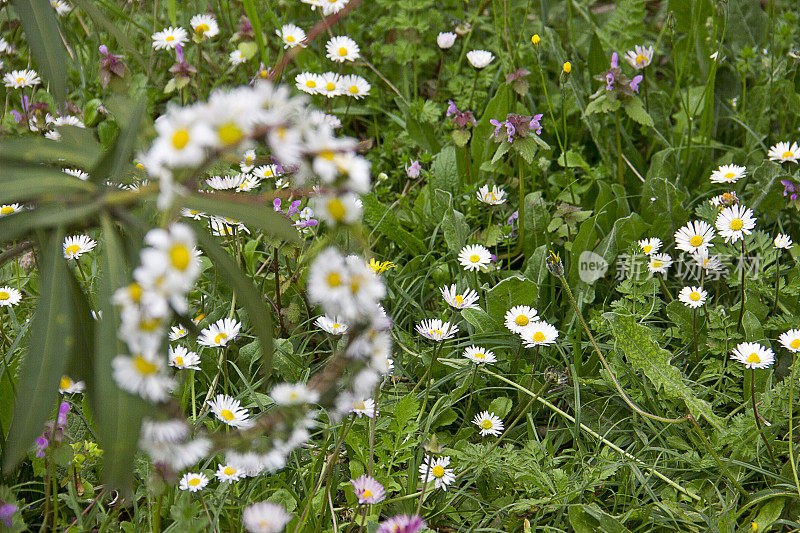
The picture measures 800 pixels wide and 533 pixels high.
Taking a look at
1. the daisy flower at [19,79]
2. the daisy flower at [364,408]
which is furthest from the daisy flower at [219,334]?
the daisy flower at [19,79]

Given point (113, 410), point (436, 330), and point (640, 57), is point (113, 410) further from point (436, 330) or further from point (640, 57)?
point (640, 57)

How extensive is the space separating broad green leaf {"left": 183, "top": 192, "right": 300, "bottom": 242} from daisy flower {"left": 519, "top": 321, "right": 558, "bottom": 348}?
2.46 feet

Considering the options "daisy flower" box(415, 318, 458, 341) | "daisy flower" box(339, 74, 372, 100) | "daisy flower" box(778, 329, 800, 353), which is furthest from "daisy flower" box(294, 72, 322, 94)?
"daisy flower" box(778, 329, 800, 353)

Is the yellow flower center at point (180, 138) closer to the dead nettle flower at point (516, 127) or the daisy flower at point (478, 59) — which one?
the dead nettle flower at point (516, 127)

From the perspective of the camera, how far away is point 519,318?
172 cm

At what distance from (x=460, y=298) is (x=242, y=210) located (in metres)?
0.77

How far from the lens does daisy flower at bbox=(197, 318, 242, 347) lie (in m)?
1.61

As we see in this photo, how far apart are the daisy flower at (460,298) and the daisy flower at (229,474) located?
0.58m

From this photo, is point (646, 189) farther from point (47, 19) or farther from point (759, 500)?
point (47, 19)

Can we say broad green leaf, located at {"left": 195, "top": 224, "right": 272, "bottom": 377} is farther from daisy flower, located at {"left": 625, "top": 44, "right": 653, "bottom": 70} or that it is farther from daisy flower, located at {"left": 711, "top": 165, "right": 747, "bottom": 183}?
daisy flower, located at {"left": 625, "top": 44, "right": 653, "bottom": 70}

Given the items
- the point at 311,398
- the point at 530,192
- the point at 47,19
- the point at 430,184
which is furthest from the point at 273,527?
the point at 530,192

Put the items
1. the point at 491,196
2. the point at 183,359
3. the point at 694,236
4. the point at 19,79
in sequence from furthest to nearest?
1. the point at 19,79
2. the point at 491,196
3. the point at 694,236
4. the point at 183,359

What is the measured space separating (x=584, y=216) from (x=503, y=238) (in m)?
0.23

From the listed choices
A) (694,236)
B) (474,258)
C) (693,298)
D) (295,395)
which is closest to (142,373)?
(295,395)
